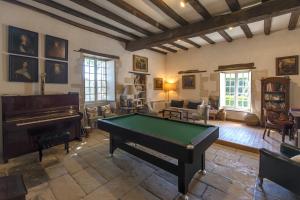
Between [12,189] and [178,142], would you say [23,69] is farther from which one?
[178,142]

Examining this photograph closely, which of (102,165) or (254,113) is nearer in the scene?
(102,165)

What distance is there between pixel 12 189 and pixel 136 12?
3.81m

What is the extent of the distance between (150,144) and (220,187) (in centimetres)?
118

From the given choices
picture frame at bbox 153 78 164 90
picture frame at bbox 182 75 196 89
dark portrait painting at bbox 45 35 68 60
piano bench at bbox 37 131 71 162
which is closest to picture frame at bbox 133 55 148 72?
picture frame at bbox 153 78 164 90

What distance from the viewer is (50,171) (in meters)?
2.68

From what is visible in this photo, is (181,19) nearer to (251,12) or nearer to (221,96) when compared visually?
(251,12)

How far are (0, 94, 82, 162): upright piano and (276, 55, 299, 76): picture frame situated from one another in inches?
252

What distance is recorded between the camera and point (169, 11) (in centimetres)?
375

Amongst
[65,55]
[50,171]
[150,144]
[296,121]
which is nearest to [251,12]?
[296,121]

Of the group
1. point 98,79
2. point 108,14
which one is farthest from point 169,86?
point 108,14

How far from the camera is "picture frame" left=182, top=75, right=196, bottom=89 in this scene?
287 inches

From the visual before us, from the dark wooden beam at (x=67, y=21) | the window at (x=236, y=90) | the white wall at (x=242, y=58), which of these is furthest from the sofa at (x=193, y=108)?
the dark wooden beam at (x=67, y=21)

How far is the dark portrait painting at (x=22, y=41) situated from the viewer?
135 inches

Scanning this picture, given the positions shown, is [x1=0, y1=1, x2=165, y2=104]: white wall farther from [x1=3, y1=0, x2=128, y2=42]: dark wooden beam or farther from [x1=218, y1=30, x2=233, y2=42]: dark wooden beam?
[x1=218, y1=30, x2=233, y2=42]: dark wooden beam
